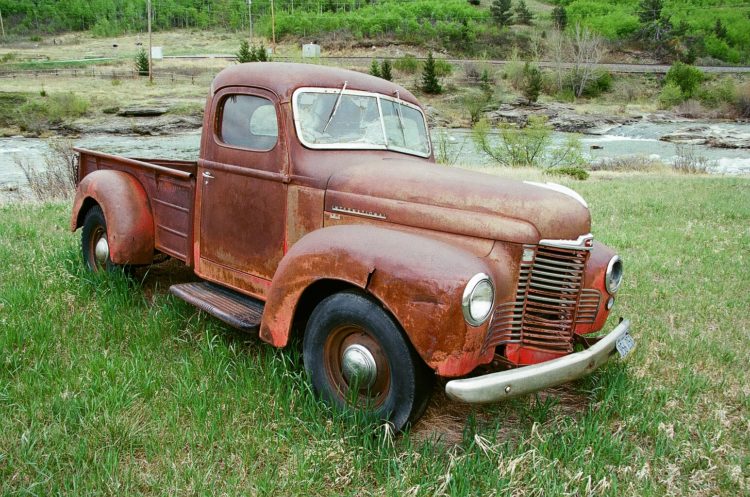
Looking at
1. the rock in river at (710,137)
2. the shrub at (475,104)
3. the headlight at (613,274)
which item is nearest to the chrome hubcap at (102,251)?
the headlight at (613,274)

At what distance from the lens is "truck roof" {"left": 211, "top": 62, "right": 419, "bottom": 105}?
3734 mm

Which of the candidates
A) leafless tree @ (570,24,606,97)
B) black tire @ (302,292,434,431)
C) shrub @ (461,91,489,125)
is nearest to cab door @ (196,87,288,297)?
black tire @ (302,292,434,431)

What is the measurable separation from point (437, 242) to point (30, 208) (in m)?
7.97

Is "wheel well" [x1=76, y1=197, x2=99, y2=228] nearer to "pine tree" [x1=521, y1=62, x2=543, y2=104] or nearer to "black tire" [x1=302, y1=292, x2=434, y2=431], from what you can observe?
"black tire" [x1=302, y1=292, x2=434, y2=431]

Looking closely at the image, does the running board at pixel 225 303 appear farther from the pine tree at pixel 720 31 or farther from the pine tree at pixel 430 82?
the pine tree at pixel 720 31

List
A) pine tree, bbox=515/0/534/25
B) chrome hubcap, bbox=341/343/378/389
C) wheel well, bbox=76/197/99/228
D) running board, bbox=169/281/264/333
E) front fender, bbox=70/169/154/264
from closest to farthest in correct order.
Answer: chrome hubcap, bbox=341/343/378/389
running board, bbox=169/281/264/333
front fender, bbox=70/169/154/264
wheel well, bbox=76/197/99/228
pine tree, bbox=515/0/534/25

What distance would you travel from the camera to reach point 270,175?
12.0 ft

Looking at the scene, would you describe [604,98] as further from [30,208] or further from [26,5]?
[26,5]

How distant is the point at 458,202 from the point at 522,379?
96 centimetres

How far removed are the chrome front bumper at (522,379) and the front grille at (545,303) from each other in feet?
0.65

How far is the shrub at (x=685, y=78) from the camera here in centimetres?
4888

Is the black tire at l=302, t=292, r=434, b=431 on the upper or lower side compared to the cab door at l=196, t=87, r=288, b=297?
lower

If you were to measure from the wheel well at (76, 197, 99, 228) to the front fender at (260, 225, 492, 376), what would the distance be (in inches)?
109

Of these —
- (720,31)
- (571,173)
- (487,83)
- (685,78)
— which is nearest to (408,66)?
(487,83)
